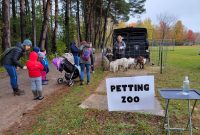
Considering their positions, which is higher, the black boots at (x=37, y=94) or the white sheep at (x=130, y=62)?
the white sheep at (x=130, y=62)

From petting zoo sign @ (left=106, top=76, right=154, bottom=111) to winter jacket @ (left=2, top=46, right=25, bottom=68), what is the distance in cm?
406

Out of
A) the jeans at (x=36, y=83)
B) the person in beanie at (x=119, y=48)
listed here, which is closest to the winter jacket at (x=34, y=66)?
the jeans at (x=36, y=83)

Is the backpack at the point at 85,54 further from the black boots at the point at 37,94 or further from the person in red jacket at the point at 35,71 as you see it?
the black boots at the point at 37,94

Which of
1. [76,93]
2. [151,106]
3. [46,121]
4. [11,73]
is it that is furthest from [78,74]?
[151,106]

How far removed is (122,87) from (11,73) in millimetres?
4639

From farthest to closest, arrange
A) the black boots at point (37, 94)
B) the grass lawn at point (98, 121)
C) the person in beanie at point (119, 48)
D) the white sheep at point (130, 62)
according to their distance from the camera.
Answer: the white sheep at point (130, 62) < the person in beanie at point (119, 48) < the black boots at point (37, 94) < the grass lawn at point (98, 121)

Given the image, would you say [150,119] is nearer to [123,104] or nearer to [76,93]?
[123,104]

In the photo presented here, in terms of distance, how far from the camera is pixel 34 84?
876cm

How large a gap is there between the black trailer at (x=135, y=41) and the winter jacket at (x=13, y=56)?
909 centimetres

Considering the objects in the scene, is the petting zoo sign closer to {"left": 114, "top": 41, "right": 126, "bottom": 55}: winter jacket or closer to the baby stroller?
the baby stroller

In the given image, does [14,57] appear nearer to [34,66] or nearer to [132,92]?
[34,66]

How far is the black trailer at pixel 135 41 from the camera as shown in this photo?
17844mm

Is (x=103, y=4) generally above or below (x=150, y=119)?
above

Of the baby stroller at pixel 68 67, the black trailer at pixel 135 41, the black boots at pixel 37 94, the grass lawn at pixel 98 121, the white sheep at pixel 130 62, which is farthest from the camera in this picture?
the black trailer at pixel 135 41
